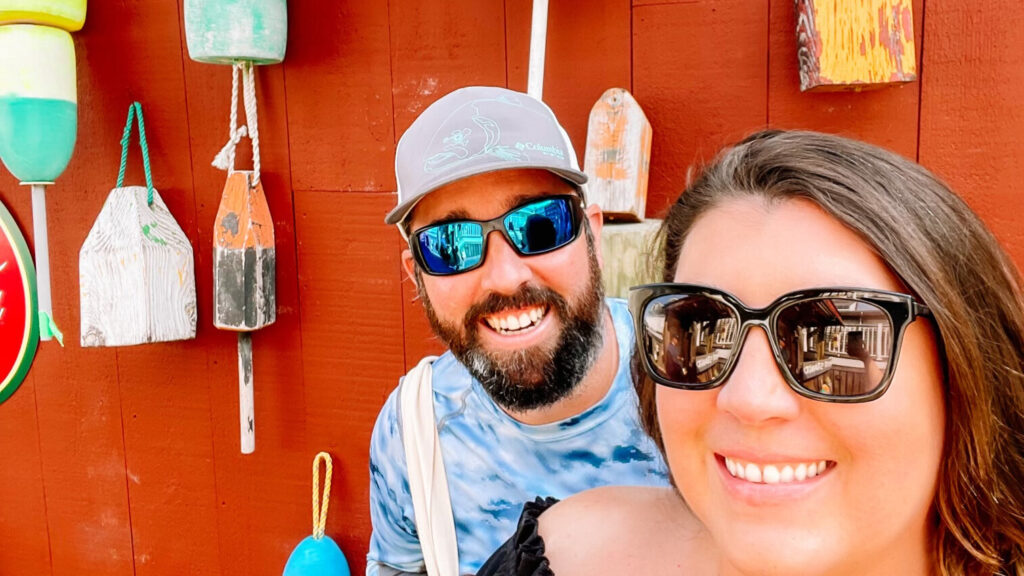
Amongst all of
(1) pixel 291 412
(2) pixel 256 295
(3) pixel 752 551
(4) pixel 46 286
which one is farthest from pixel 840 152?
(4) pixel 46 286

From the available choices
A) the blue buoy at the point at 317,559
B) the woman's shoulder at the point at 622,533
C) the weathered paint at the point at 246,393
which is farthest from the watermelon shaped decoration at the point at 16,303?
the woman's shoulder at the point at 622,533

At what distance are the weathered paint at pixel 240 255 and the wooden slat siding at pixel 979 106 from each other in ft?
5.74

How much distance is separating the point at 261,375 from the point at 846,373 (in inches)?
84.3

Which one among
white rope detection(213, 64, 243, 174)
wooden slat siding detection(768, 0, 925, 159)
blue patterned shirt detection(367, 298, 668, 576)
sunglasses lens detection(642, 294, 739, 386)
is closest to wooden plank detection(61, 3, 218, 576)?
white rope detection(213, 64, 243, 174)

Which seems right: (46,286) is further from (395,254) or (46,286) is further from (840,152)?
(840,152)

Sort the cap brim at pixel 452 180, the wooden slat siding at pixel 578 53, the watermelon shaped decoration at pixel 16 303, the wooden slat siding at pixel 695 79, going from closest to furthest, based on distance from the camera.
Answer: the cap brim at pixel 452 180
the wooden slat siding at pixel 695 79
the wooden slat siding at pixel 578 53
the watermelon shaped decoration at pixel 16 303

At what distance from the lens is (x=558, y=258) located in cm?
142

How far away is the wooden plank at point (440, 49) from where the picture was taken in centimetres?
209

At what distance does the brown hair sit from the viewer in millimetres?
712

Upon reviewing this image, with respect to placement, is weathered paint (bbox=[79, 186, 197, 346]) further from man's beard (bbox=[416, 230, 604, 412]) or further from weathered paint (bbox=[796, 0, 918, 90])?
weathered paint (bbox=[796, 0, 918, 90])

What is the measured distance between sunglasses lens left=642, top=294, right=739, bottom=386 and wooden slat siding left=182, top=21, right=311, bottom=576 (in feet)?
5.79

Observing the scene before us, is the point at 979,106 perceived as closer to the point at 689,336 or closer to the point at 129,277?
the point at 689,336

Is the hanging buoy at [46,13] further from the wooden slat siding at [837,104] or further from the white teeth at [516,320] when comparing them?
the wooden slat siding at [837,104]

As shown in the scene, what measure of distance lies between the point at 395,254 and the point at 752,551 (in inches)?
67.7
